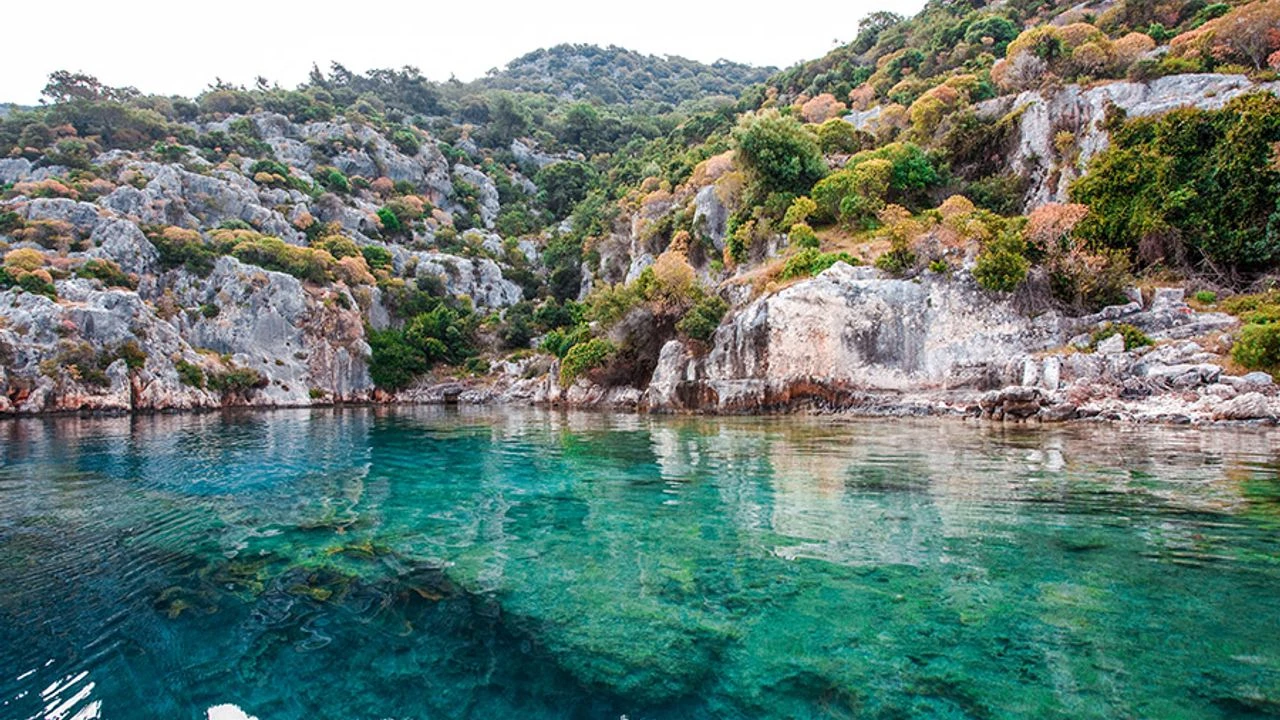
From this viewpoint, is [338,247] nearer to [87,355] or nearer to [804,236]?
[87,355]

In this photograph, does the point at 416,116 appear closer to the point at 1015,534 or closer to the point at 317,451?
the point at 317,451

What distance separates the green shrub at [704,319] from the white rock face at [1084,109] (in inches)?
717

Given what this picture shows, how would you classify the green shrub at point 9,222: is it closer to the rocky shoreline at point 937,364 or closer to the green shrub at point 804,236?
the rocky shoreline at point 937,364

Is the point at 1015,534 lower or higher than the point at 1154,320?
lower

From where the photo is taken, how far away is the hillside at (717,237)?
898 inches

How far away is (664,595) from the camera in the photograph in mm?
4594

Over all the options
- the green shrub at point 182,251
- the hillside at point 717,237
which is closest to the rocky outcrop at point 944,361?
the hillside at point 717,237

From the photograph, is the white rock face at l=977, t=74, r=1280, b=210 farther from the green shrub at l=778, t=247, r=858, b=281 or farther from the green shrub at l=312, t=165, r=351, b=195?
the green shrub at l=312, t=165, r=351, b=195

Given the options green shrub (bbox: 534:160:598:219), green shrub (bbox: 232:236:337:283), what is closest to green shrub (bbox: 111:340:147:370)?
green shrub (bbox: 232:236:337:283)

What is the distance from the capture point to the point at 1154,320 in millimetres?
20203

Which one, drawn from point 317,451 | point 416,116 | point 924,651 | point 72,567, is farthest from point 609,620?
point 416,116

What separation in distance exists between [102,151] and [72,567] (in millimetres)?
83354

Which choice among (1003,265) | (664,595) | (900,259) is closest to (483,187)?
(900,259)

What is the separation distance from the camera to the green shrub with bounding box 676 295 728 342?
32031 mm
